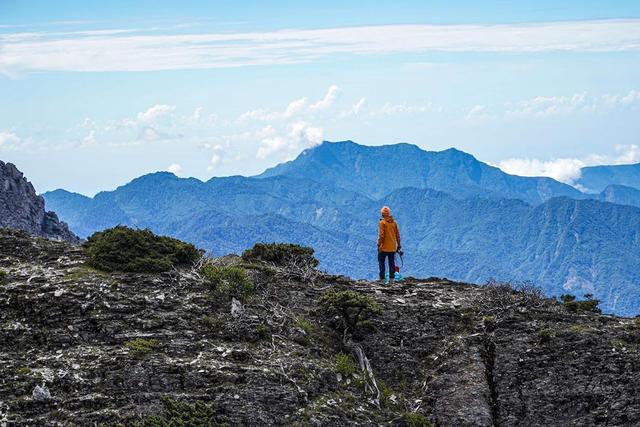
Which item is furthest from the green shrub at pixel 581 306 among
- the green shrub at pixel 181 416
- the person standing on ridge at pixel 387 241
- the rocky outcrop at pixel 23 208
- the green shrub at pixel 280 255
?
the rocky outcrop at pixel 23 208

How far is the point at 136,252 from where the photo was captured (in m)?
26.6

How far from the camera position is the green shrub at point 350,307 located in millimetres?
25734

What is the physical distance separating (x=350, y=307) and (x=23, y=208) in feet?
312

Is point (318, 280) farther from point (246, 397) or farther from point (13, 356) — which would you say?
point (13, 356)

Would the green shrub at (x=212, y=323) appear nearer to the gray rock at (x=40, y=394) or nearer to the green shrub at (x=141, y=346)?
the green shrub at (x=141, y=346)

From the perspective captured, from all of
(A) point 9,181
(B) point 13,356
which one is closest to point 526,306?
(B) point 13,356

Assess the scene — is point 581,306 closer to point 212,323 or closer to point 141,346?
point 212,323

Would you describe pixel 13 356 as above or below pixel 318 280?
below

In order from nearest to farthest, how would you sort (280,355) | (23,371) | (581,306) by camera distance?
(23,371)
(280,355)
(581,306)

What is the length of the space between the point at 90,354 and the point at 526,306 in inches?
515

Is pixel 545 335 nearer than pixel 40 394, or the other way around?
pixel 40 394

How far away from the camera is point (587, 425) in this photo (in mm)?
22281

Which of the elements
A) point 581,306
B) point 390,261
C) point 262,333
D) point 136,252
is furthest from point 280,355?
point 581,306

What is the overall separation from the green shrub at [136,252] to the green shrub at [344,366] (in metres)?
6.10
